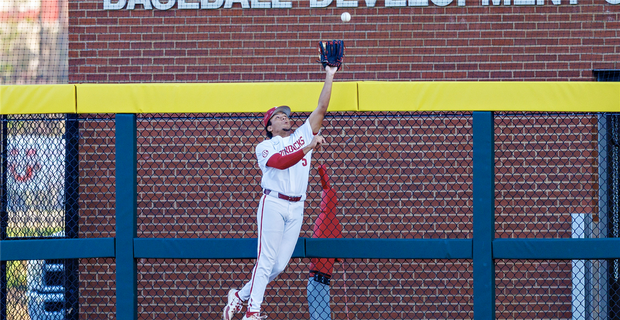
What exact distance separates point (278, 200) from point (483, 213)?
1393 mm

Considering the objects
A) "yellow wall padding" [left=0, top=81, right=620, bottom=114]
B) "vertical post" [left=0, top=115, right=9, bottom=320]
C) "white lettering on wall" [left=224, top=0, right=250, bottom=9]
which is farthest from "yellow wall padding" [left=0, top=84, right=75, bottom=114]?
"white lettering on wall" [left=224, top=0, right=250, bottom=9]

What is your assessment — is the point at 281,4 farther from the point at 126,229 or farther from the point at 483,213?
the point at 483,213

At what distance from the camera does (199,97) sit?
4.06 m

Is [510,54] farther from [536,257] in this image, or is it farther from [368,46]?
[536,257]

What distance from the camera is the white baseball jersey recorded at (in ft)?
13.2

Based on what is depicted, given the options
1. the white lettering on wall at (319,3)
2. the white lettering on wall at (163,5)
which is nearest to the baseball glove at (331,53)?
Result: the white lettering on wall at (319,3)

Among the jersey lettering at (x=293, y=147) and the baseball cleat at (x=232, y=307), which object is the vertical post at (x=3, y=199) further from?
the jersey lettering at (x=293, y=147)

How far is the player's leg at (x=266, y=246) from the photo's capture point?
3.96m

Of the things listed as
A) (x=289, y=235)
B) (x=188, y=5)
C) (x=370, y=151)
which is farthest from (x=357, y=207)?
(x=188, y=5)

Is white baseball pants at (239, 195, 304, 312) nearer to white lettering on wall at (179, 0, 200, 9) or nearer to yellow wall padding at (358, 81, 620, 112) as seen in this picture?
yellow wall padding at (358, 81, 620, 112)

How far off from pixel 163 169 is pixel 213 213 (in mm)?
698

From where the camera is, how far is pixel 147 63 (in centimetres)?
632

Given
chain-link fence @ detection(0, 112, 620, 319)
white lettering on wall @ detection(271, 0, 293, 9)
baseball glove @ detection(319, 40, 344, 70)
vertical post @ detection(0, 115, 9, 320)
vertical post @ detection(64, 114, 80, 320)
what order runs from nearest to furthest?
1. baseball glove @ detection(319, 40, 344, 70)
2. vertical post @ detection(0, 115, 9, 320)
3. vertical post @ detection(64, 114, 80, 320)
4. chain-link fence @ detection(0, 112, 620, 319)
5. white lettering on wall @ detection(271, 0, 293, 9)

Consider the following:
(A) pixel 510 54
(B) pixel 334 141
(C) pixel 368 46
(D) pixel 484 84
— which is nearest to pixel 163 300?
(B) pixel 334 141
